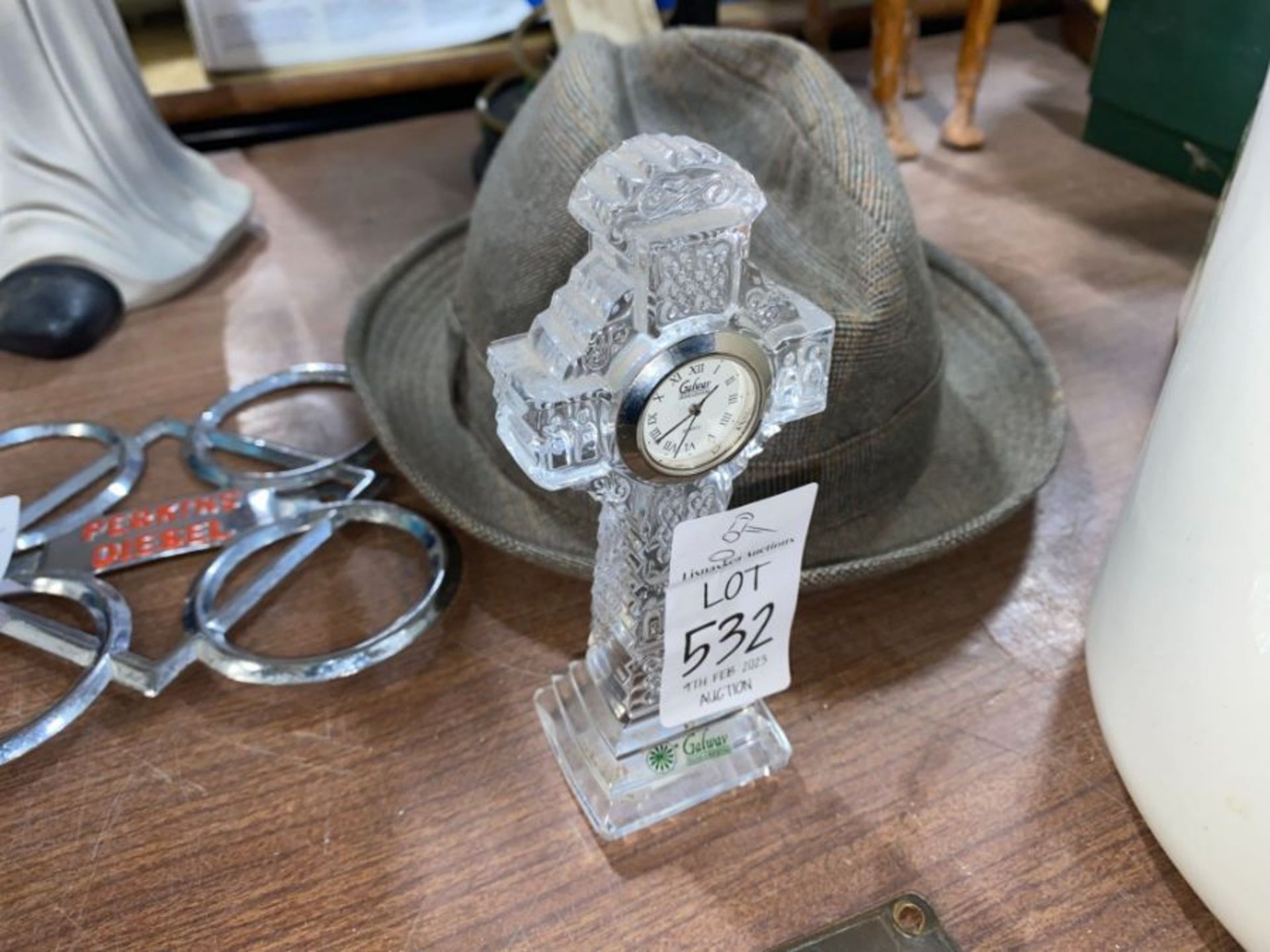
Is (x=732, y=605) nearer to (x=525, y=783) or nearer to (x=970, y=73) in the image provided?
(x=525, y=783)

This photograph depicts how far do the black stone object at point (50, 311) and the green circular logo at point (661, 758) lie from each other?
550 mm

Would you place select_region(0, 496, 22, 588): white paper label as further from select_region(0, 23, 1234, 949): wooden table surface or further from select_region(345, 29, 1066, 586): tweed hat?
select_region(345, 29, 1066, 586): tweed hat

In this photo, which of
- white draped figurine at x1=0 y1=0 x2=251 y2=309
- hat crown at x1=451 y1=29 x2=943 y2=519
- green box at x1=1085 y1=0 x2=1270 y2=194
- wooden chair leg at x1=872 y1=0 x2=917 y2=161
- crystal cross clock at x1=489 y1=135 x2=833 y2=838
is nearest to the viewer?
crystal cross clock at x1=489 y1=135 x2=833 y2=838

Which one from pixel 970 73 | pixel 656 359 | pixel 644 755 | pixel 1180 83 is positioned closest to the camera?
pixel 656 359

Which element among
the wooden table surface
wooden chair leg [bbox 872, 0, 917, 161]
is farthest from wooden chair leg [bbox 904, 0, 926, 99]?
the wooden table surface

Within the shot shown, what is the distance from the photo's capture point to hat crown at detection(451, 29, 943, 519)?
23.0 inches

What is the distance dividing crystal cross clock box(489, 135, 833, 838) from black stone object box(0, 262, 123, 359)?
1.74 feet

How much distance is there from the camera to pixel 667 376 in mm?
380

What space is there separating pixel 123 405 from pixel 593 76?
40 centimetres

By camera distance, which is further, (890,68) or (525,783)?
(890,68)

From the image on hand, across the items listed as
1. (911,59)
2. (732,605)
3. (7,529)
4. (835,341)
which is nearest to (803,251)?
(835,341)

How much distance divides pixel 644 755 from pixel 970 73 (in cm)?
83

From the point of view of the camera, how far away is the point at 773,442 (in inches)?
22.4

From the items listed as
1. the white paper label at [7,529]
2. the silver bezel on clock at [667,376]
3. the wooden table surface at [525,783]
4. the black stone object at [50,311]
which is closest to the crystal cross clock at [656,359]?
the silver bezel on clock at [667,376]
